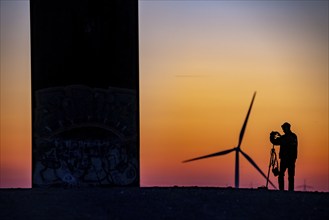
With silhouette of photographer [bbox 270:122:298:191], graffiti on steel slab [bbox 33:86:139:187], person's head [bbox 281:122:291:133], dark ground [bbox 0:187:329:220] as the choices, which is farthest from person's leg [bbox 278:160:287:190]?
graffiti on steel slab [bbox 33:86:139:187]

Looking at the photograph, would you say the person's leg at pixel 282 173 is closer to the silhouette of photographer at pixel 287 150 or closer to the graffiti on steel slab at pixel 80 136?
the silhouette of photographer at pixel 287 150

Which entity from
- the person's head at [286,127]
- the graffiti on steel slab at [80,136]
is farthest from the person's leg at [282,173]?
the graffiti on steel slab at [80,136]

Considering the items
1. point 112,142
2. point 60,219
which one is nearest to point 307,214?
point 60,219

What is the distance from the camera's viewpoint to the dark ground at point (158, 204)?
2362cm

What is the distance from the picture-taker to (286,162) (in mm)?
31297

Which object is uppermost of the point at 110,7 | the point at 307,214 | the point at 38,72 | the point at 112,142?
the point at 110,7

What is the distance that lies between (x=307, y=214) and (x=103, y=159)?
12.3 m

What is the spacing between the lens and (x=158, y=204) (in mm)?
24797

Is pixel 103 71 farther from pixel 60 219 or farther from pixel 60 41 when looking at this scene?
pixel 60 219

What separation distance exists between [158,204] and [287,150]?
26.2 feet

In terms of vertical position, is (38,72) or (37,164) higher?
(38,72)

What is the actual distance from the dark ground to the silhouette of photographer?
3428 millimetres

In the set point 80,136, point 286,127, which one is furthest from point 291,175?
point 80,136

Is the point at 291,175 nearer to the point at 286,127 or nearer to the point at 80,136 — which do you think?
the point at 286,127
